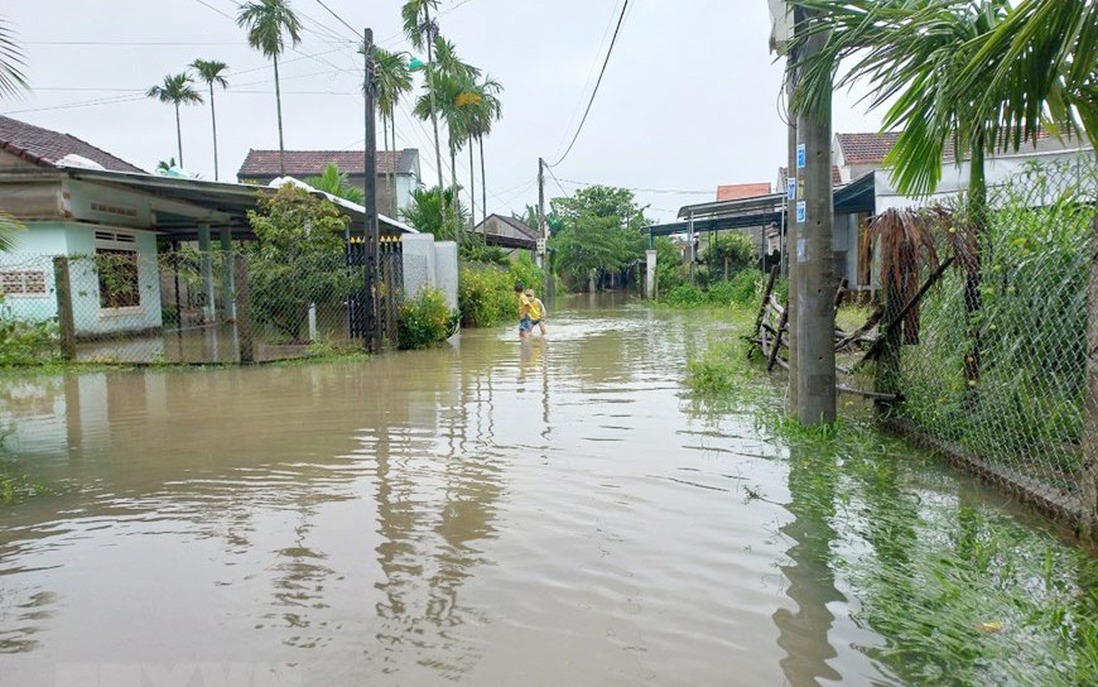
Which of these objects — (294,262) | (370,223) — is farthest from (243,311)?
(370,223)

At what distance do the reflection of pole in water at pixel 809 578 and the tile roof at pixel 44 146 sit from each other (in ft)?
53.2

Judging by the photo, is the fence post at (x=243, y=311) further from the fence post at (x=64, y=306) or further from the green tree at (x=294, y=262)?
the fence post at (x=64, y=306)

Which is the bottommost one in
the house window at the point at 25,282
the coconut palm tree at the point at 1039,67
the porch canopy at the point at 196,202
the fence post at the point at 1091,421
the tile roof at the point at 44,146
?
the fence post at the point at 1091,421

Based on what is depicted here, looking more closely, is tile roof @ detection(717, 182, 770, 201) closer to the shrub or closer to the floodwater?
the shrub

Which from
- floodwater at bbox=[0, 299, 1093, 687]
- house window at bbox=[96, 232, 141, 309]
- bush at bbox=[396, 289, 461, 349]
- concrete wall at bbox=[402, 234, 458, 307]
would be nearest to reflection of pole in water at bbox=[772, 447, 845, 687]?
floodwater at bbox=[0, 299, 1093, 687]

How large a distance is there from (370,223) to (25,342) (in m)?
6.19

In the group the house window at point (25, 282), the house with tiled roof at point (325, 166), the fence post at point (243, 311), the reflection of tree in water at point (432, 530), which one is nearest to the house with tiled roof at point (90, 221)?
the house window at point (25, 282)

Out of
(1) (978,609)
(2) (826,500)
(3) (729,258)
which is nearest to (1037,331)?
(2) (826,500)

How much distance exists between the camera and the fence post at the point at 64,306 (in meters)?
13.0

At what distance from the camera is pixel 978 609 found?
131 inches

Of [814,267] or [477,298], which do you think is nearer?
[814,267]

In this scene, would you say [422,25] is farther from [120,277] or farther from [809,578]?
[809,578]

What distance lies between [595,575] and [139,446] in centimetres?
506

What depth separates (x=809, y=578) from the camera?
384cm
